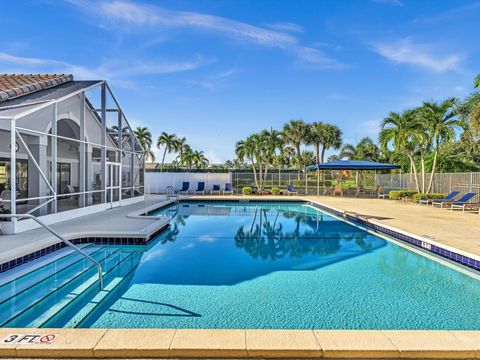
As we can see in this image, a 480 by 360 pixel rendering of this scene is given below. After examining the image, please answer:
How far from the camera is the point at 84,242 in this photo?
713 centimetres

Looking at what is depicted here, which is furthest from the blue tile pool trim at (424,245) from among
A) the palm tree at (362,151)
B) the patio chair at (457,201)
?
the palm tree at (362,151)

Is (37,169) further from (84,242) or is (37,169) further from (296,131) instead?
(296,131)

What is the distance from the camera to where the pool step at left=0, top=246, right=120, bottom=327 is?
3.80 meters

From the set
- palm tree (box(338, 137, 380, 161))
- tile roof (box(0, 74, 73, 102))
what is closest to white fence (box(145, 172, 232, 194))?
tile roof (box(0, 74, 73, 102))

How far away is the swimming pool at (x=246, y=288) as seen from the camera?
12.2 ft

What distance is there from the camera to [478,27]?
1316cm

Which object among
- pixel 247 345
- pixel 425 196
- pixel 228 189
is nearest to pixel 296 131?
pixel 228 189

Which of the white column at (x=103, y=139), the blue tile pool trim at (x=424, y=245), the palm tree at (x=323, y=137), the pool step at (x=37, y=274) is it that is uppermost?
the palm tree at (x=323, y=137)

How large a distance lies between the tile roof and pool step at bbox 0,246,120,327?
5.66 metres

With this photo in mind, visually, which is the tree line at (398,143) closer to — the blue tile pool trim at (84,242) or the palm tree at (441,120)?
the palm tree at (441,120)

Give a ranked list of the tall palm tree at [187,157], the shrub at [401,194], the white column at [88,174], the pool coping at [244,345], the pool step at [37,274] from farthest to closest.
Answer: the tall palm tree at [187,157] → the shrub at [401,194] → the white column at [88,174] → the pool step at [37,274] → the pool coping at [244,345]

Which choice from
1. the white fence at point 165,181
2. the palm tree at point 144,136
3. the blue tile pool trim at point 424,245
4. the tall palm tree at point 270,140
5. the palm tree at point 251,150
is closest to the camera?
the blue tile pool trim at point 424,245

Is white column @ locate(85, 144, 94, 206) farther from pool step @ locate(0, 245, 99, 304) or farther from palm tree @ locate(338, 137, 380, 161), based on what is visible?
palm tree @ locate(338, 137, 380, 161)

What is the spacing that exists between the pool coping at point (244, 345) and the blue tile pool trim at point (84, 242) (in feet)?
9.76
